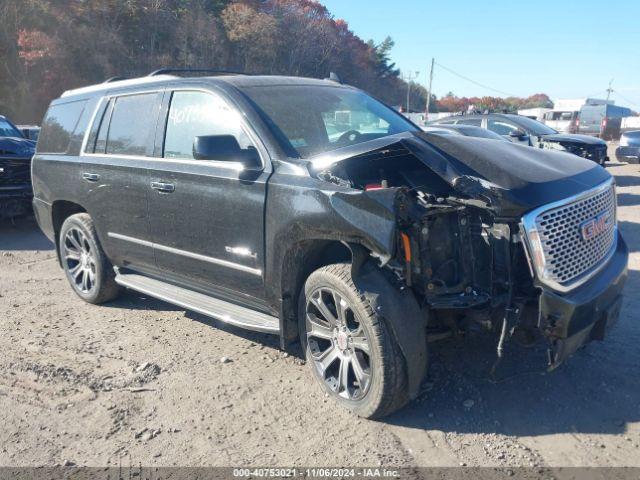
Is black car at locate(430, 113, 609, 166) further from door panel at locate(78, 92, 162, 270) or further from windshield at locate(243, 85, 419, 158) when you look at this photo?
door panel at locate(78, 92, 162, 270)

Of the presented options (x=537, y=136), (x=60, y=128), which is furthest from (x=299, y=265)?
(x=537, y=136)

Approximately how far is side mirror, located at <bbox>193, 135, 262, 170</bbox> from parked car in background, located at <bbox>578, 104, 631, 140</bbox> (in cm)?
3204

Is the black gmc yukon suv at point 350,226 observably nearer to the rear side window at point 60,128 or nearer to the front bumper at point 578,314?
the front bumper at point 578,314

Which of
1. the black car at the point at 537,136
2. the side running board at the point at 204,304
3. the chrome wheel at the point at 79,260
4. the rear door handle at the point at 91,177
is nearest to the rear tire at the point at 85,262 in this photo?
the chrome wheel at the point at 79,260

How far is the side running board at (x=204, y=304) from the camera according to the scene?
3.79 m

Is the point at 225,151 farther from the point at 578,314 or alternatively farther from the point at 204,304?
the point at 578,314

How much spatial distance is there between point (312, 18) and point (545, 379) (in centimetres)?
5397

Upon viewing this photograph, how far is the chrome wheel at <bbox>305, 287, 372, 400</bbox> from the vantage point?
329cm

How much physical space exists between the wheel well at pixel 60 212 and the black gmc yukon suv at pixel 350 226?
0.87m

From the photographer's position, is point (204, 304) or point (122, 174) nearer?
point (204, 304)

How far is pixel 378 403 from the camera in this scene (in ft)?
10.4

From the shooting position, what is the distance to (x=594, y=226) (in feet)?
11.0

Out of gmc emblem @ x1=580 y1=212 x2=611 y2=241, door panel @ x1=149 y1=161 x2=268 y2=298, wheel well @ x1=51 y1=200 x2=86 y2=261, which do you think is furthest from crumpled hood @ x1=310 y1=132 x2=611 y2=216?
wheel well @ x1=51 y1=200 x2=86 y2=261

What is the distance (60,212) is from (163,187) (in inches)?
83.4
